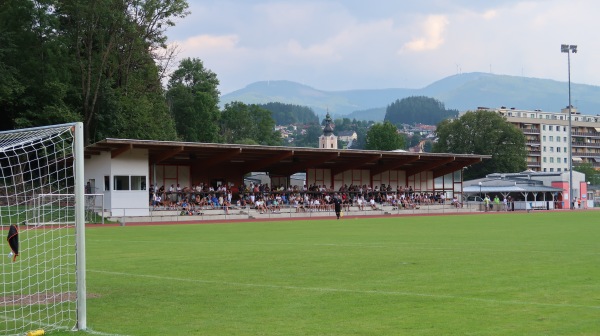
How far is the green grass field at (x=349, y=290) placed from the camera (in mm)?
9859

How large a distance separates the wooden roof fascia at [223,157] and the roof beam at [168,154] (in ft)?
15.1

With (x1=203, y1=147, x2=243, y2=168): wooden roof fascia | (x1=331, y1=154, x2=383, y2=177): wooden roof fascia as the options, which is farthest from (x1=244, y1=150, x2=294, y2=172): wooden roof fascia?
(x1=331, y1=154, x2=383, y2=177): wooden roof fascia

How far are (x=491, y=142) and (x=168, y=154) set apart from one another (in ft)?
271

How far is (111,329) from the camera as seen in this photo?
993 cm

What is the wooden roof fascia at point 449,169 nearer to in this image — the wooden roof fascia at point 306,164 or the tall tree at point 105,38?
the wooden roof fascia at point 306,164

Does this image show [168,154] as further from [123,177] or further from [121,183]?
[121,183]

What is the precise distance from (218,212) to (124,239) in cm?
2476

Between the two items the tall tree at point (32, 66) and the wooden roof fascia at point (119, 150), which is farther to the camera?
the tall tree at point (32, 66)

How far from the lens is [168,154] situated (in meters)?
52.9

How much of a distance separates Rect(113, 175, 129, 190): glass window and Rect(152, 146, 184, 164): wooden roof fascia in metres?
3.58

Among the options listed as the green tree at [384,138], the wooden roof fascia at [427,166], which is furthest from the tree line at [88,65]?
the green tree at [384,138]

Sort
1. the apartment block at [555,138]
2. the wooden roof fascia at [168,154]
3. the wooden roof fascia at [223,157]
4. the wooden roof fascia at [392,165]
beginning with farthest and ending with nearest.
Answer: the apartment block at [555,138], the wooden roof fascia at [392,165], the wooden roof fascia at [223,157], the wooden roof fascia at [168,154]

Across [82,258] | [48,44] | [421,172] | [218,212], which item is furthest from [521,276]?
[421,172]

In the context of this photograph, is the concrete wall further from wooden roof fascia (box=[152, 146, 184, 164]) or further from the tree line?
the tree line
